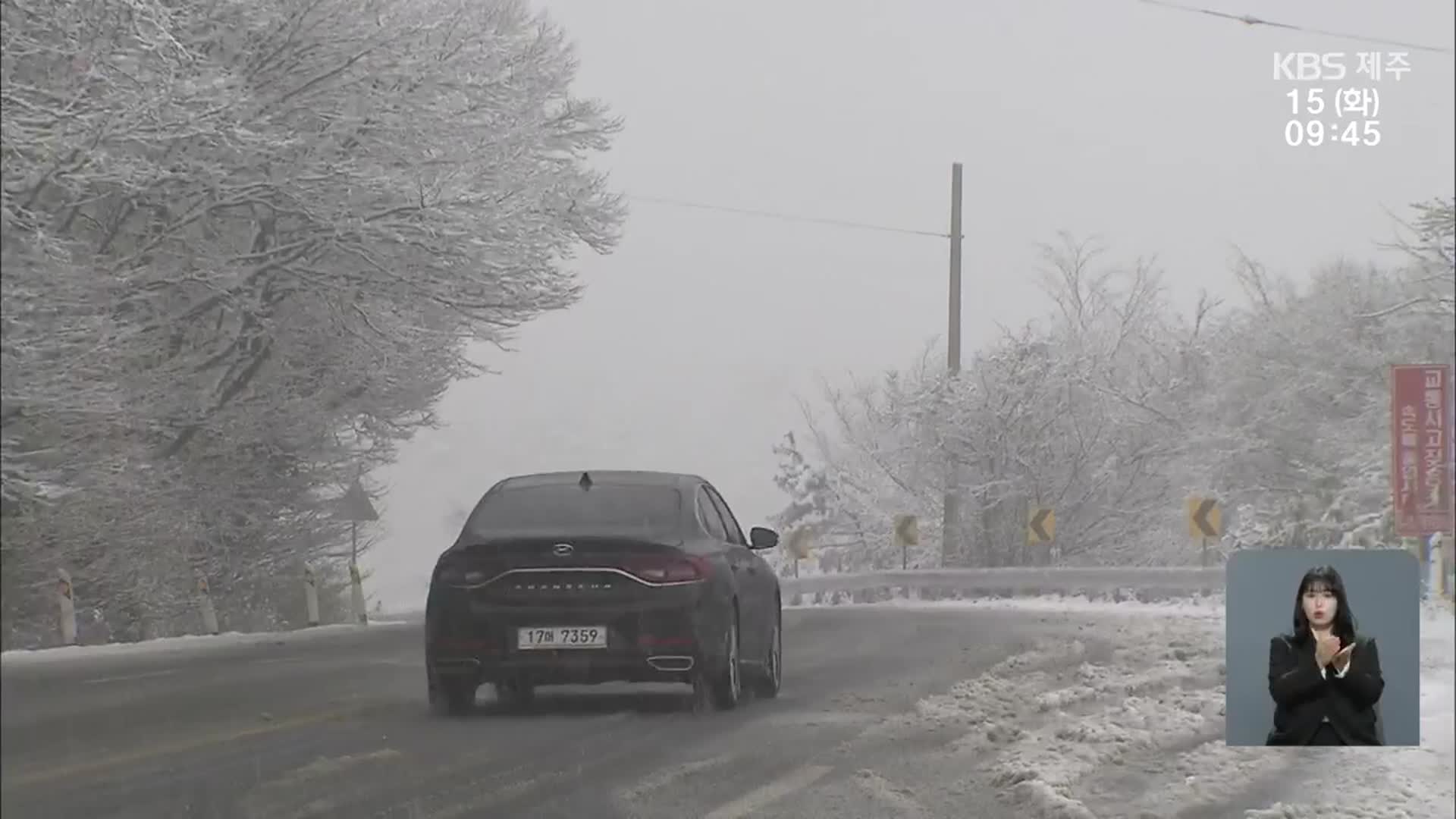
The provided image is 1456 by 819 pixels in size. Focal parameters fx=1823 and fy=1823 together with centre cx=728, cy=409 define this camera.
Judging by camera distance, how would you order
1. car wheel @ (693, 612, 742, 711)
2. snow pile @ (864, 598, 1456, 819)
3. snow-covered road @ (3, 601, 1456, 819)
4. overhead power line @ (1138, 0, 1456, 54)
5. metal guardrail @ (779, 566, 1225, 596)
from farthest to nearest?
overhead power line @ (1138, 0, 1456, 54) < snow pile @ (864, 598, 1456, 819) < metal guardrail @ (779, 566, 1225, 596) < car wheel @ (693, 612, 742, 711) < snow-covered road @ (3, 601, 1456, 819)

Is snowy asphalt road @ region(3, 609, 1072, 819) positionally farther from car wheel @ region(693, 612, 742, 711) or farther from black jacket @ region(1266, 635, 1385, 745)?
black jacket @ region(1266, 635, 1385, 745)

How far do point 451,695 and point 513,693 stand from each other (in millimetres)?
188

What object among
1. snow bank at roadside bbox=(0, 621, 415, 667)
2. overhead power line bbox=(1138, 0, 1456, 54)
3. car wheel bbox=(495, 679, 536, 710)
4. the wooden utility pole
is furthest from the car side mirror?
overhead power line bbox=(1138, 0, 1456, 54)

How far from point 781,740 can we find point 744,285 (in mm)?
1556

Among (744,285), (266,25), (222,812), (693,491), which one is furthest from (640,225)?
(222,812)

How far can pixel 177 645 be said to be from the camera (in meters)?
5.06

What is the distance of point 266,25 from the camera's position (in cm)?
540

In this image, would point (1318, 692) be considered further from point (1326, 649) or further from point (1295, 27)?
point (1295, 27)

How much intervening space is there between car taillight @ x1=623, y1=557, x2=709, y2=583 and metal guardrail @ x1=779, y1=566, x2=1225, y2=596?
1.21 ft

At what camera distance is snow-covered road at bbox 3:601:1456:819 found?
17.0 feet

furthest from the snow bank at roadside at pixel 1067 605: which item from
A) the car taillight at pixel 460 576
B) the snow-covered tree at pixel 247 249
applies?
the snow-covered tree at pixel 247 249

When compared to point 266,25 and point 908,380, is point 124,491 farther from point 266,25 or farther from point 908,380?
point 908,380

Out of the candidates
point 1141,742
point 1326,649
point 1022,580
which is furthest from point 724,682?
point 1326,649

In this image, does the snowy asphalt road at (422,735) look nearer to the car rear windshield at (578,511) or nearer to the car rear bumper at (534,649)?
the car rear bumper at (534,649)
